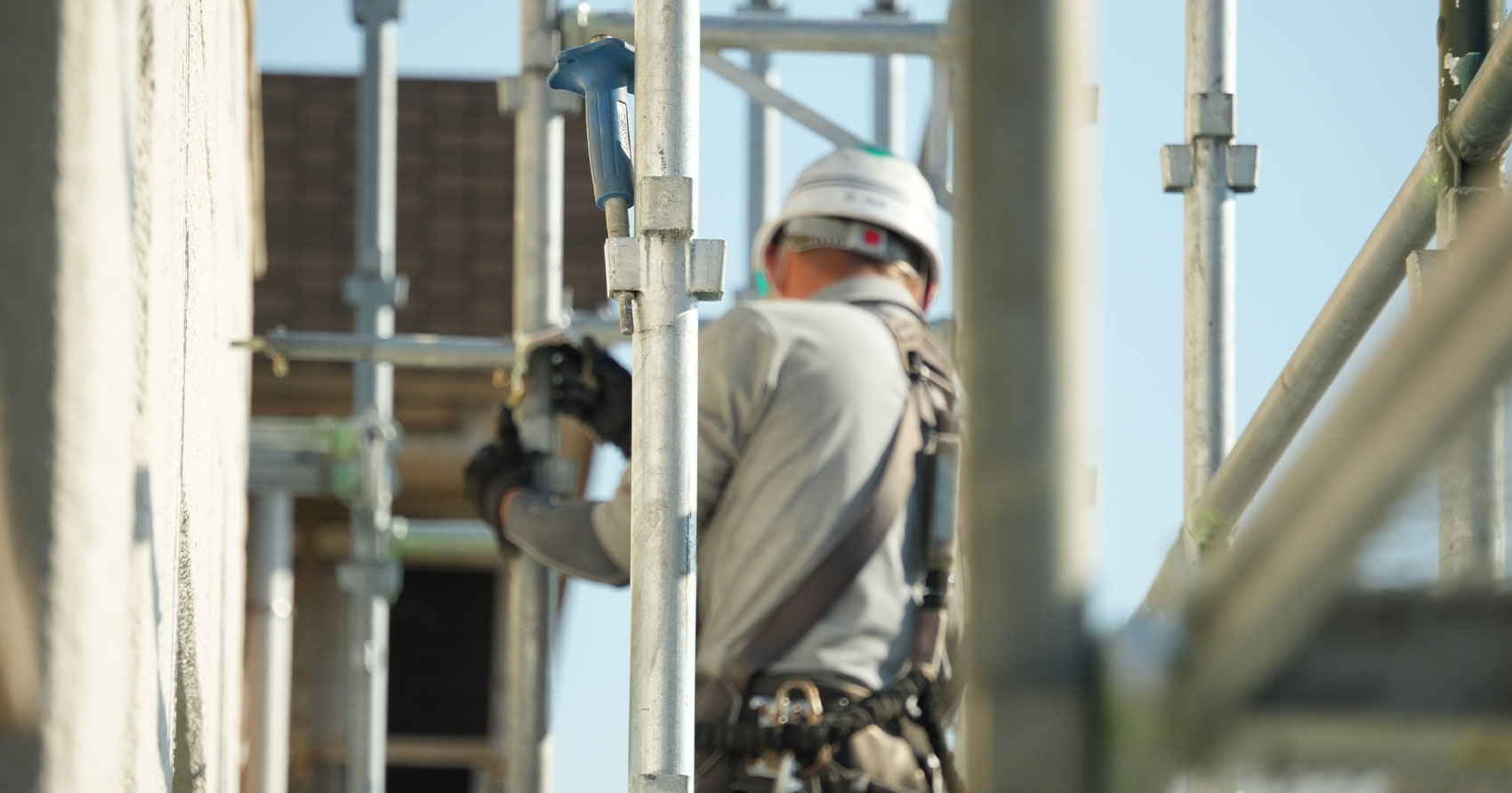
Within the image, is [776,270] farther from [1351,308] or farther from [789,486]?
[1351,308]

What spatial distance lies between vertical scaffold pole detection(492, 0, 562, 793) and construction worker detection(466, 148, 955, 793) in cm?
28

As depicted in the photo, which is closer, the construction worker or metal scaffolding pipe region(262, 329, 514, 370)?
the construction worker

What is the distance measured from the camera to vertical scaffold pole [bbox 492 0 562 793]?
4.58 m

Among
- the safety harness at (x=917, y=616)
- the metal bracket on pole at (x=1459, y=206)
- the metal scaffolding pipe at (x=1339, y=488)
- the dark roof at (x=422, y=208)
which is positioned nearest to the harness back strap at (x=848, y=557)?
the safety harness at (x=917, y=616)

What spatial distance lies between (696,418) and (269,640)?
5.05m

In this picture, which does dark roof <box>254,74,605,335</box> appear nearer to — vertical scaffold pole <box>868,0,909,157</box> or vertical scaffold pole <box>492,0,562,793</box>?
vertical scaffold pole <box>868,0,909,157</box>

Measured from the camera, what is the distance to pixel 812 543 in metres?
3.91

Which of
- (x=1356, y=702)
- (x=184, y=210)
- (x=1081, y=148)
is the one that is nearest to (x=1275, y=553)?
(x=1356, y=702)

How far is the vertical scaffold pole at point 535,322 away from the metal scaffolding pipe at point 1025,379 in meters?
3.46

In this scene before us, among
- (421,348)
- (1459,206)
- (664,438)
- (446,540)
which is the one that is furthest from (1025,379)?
(446,540)

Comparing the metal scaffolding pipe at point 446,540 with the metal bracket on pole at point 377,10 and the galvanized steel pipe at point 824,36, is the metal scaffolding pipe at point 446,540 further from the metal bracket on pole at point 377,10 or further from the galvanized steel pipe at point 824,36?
the galvanized steel pipe at point 824,36

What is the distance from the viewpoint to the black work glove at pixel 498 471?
4.55 metres

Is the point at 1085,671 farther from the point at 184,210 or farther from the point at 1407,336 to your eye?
the point at 184,210

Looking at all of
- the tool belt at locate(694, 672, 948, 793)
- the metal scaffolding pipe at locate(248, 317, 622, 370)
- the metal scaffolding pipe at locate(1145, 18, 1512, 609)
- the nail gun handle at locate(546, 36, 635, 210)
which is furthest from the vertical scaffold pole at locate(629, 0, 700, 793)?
the metal scaffolding pipe at locate(248, 317, 622, 370)
